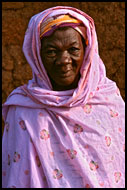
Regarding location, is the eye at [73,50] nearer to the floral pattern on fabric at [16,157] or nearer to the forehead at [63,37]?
the forehead at [63,37]

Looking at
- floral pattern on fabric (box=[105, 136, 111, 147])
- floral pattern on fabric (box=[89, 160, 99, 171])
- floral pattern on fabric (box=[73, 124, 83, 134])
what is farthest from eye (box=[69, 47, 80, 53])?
floral pattern on fabric (box=[89, 160, 99, 171])

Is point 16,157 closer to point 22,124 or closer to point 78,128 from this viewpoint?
point 22,124

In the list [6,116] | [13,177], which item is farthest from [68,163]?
[6,116]

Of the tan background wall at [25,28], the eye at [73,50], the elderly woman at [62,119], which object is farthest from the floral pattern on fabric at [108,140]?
the tan background wall at [25,28]

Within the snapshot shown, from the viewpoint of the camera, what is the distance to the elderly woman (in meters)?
2.20

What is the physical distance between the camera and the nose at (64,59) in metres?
2.17

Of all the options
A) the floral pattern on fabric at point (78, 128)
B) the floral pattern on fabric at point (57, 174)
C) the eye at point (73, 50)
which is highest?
the eye at point (73, 50)

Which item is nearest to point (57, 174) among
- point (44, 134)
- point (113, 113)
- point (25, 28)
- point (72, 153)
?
point (72, 153)

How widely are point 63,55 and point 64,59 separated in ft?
0.11

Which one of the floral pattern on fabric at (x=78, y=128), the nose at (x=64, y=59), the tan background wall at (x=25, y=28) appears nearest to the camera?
the nose at (x=64, y=59)

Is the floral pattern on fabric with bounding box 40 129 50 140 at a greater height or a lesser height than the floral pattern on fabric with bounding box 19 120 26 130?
lesser

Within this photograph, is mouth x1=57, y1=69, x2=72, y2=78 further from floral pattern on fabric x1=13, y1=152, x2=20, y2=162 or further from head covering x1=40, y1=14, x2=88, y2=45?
floral pattern on fabric x1=13, y1=152, x2=20, y2=162

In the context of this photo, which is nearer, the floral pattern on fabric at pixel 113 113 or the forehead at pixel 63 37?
the forehead at pixel 63 37

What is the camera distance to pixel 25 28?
3.97 meters
